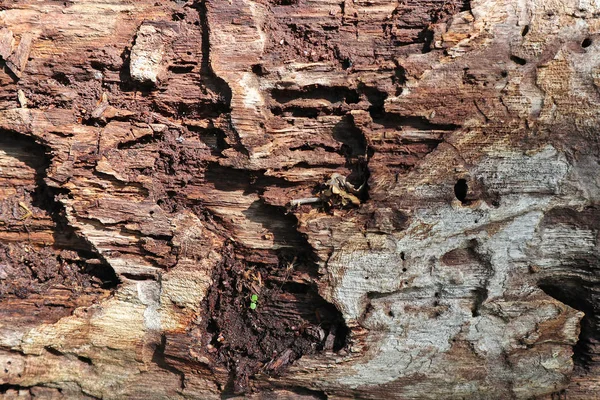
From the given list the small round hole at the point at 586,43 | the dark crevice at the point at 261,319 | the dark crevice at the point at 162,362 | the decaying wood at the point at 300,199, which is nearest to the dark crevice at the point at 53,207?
the decaying wood at the point at 300,199

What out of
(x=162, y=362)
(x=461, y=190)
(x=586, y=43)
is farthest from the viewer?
(x=162, y=362)

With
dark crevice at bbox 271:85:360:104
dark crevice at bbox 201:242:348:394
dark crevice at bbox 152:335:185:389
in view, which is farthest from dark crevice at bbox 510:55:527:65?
dark crevice at bbox 152:335:185:389

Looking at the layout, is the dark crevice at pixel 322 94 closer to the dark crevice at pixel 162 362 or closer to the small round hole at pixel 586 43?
the small round hole at pixel 586 43

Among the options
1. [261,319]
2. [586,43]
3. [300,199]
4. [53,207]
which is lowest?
[261,319]

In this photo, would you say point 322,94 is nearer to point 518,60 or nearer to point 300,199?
point 300,199

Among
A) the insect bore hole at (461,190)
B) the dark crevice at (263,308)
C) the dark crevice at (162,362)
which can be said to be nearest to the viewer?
the insect bore hole at (461,190)

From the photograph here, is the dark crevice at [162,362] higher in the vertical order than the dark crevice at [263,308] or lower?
lower

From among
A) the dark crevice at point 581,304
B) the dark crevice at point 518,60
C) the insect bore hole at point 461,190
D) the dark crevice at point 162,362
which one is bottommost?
the dark crevice at point 162,362


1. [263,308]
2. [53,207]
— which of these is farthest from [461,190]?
[53,207]

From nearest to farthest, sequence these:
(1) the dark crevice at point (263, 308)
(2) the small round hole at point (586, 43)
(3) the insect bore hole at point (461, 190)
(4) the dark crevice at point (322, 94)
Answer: (2) the small round hole at point (586, 43) → (3) the insect bore hole at point (461, 190) → (4) the dark crevice at point (322, 94) → (1) the dark crevice at point (263, 308)
